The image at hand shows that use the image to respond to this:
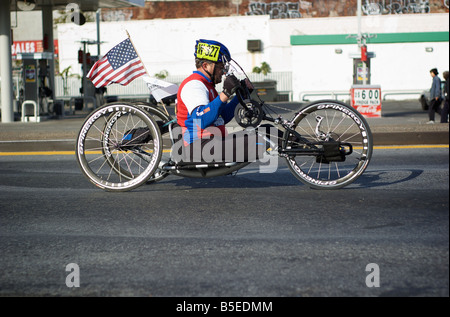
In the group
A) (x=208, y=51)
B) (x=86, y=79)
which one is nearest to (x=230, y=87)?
(x=208, y=51)

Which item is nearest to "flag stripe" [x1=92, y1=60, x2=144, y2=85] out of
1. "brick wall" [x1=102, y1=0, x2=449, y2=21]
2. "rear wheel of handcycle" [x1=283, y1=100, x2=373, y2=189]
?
"rear wheel of handcycle" [x1=283, y1=100, x2=373, y2=189]

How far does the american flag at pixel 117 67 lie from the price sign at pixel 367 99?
12324 mm

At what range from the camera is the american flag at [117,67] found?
22.6 ft

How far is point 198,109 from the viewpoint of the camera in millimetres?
6043

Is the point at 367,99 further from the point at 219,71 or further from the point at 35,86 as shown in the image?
the point at 219,71

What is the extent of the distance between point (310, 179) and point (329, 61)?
33414 mm

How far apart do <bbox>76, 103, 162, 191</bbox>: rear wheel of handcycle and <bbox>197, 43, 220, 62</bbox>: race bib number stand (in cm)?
80

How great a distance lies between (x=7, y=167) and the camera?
900 cm

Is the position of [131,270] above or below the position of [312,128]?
below

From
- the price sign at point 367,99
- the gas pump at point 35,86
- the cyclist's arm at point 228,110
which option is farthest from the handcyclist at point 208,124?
the gas pump at point 35,86

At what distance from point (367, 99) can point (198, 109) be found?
13.6 m

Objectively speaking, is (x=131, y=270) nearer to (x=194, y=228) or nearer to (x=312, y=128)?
(x=194, y=228)

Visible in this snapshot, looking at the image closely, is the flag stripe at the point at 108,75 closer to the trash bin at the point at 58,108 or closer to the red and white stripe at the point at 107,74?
the red and white stripe at the point at 107,74
